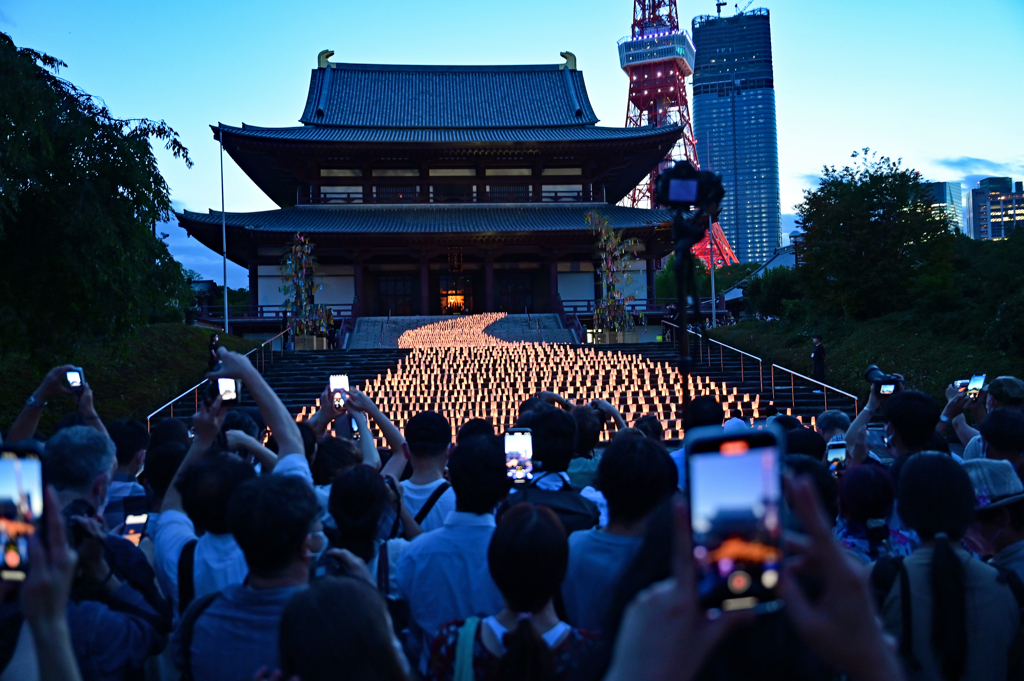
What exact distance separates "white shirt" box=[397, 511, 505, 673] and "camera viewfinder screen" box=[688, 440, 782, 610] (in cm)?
169

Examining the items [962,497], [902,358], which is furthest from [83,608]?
[902,358]

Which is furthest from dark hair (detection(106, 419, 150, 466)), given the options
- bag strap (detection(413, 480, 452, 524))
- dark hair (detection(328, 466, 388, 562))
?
dark hair (detection(328, 466, 388, 562))

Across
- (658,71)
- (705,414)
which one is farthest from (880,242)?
(658,71)

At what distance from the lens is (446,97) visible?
35.3m

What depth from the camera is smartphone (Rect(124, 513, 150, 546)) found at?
3.22 metres

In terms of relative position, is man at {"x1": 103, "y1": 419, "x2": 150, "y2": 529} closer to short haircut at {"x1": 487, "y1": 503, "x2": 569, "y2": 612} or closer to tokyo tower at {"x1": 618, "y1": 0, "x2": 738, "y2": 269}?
short haircut at {"x1": 487, "y1": 503, "x2": 569, "y2": 612}

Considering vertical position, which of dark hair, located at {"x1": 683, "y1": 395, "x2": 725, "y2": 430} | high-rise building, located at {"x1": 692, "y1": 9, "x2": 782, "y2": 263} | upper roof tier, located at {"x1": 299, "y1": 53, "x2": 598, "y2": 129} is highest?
high-rise building, located at {"x1": 692, "y1": 9, "x2": 782, "y2": 263}

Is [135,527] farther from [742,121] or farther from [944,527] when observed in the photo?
[742,121]

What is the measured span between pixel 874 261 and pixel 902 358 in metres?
4.11

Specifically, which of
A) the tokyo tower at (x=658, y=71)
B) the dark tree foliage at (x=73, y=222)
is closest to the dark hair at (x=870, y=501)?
the dark tree foliage at (x=73, y=222)

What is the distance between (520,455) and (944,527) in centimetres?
182

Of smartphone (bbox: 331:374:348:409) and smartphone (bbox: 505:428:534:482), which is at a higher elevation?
smartphone (bbox: 331:374:348:409)

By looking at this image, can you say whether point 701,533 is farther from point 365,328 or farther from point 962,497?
point 365,328

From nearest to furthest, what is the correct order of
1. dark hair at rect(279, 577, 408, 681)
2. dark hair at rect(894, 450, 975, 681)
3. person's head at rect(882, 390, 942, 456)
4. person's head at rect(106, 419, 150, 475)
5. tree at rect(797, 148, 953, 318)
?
dark hair at rect(279, 577, 408, 681)
dark hair at rect(894, 450, 975, 681)
person's head at rect(882, 390, 942, 456)
person's head at rect(106, 419, 150, 475)
tree at rect(797, 148, 953, 318)
